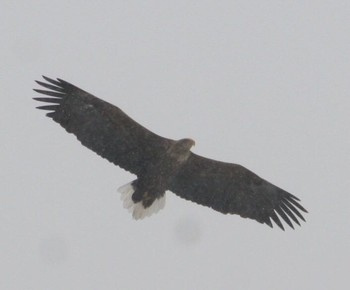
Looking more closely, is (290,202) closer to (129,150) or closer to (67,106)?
(129,150)

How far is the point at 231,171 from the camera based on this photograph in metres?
14.7

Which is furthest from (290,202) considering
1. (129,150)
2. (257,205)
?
(129,150)

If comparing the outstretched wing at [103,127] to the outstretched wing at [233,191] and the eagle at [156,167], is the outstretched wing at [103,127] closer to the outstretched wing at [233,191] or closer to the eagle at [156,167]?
the eagle at [156,167]

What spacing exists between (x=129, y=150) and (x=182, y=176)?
96 cm

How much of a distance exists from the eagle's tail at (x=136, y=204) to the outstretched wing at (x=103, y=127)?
17.5 inches

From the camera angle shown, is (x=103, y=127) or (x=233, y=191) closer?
(x=103, y=127)

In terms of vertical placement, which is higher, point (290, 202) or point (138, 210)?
point (290, 202)

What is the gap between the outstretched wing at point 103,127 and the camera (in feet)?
46.2

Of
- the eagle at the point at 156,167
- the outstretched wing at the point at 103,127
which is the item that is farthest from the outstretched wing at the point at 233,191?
the outstretched wing at the point at 103,127

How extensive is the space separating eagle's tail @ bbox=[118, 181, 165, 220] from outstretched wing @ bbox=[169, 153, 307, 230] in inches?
13.6

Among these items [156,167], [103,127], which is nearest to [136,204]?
[156,167]

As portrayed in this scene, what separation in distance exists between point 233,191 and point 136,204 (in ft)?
4.97

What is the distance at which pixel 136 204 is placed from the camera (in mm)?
14898

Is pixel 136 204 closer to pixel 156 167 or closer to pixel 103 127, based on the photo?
pixel 156 167
